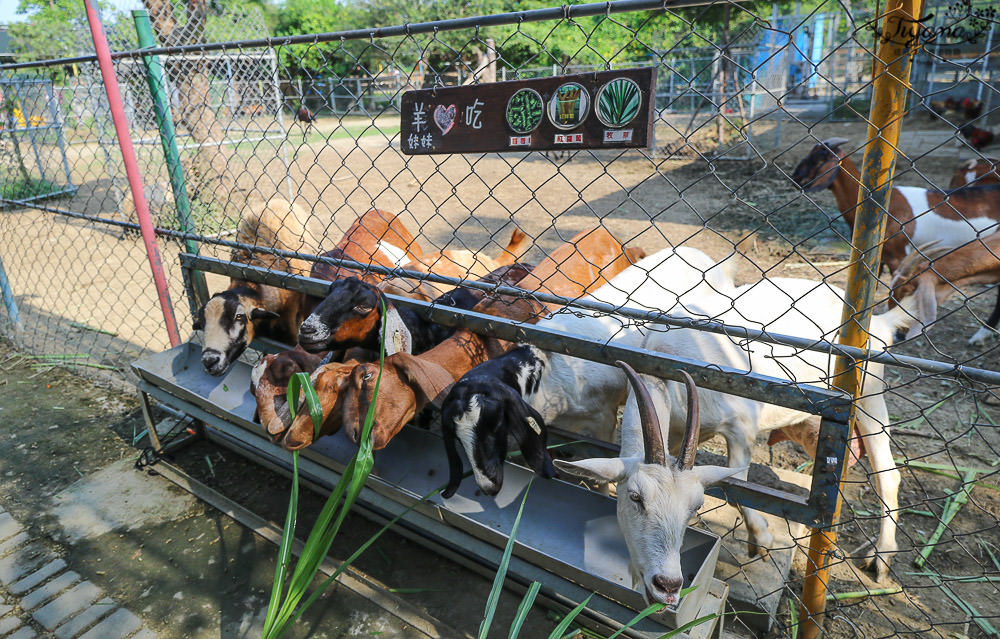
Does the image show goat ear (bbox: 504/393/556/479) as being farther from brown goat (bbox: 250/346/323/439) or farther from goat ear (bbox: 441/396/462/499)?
brown goat (bbox: 250/346/323/439)

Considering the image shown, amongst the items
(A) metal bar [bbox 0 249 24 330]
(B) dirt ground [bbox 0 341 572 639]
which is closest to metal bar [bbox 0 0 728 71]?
(B) dirt ground [bbox 0 341 572 639]

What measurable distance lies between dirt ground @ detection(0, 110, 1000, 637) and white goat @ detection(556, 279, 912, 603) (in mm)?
173

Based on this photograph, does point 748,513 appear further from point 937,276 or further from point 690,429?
point 937,276

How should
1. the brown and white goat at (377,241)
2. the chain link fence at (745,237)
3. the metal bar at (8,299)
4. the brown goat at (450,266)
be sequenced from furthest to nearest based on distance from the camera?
the metal bar at (8,299), the brown and white goat at (377,241), the brown goat at (450,266), the chain link fence at (745,237)

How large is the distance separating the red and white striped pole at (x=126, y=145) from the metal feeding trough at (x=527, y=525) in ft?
3.02

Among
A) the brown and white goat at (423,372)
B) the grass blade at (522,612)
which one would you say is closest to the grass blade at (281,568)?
the brown and white goat at (423,372)

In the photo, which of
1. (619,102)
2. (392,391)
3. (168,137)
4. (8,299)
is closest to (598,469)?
(392,391)

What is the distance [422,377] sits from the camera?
7.41 ft

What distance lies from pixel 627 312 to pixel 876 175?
0.80 meters

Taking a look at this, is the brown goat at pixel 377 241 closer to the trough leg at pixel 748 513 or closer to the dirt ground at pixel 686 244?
the dirt ground at pixel 686 244

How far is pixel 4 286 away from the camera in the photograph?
4.93 m

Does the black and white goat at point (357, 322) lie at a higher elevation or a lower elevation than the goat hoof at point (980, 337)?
higher

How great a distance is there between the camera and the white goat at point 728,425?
1876 millimetres

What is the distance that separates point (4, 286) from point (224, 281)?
1931 mm
